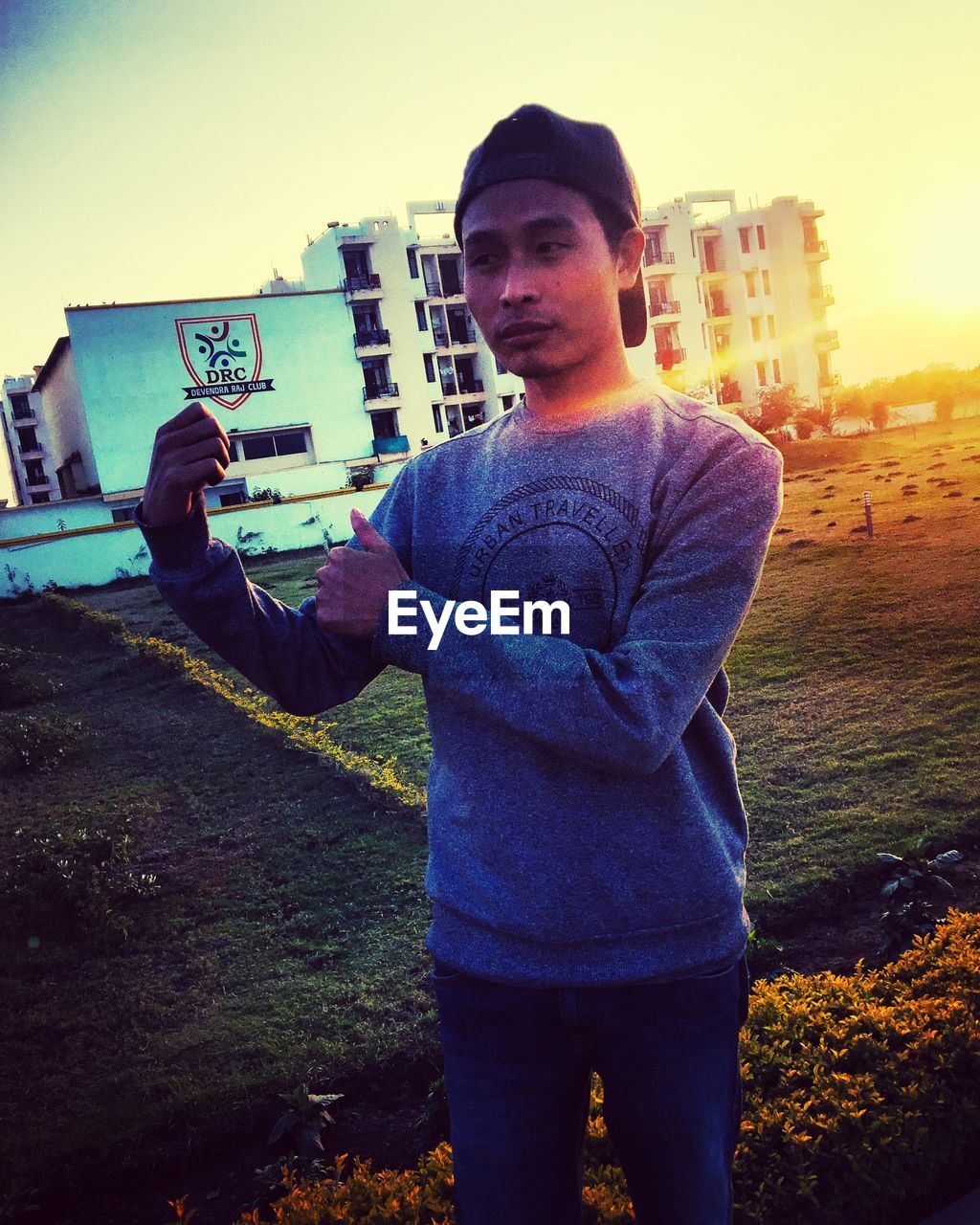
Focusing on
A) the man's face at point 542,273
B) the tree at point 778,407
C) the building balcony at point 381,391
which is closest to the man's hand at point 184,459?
the man's face at point 542,273

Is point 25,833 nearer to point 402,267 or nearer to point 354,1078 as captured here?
point 354,1078

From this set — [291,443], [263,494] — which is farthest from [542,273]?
[291,443]

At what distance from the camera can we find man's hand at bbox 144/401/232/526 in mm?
1266

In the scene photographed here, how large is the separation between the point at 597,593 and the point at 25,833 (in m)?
5.17

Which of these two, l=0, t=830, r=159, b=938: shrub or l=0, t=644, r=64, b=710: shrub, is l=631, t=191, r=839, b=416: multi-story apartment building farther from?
l=0, t=830, r=159, b=938: shrub

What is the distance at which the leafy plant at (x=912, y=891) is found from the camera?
11.2 feet

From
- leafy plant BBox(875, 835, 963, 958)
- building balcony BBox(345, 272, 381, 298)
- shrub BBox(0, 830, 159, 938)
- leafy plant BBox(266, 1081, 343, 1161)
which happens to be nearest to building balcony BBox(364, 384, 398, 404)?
building balcony BBox(345, 272, 381, 298)

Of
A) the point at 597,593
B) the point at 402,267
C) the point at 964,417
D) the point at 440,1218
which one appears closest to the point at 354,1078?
the point at 440,1218

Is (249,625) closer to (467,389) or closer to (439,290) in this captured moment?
(467,389)

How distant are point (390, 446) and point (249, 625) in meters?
31.7

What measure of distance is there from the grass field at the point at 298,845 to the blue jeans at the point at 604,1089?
82.8 inches

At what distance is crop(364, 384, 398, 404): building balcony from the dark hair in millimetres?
33082

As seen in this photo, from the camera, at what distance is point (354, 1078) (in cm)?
321

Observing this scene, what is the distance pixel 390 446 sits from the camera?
32406 mm
